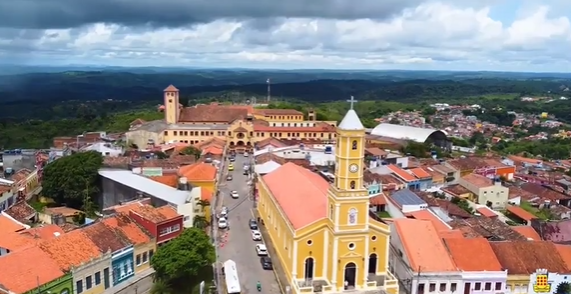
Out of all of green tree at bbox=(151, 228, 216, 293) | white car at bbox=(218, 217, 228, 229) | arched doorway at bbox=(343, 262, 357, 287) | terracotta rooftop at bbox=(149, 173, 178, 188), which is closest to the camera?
green tree at bbox=(151, 228, 216, 293)

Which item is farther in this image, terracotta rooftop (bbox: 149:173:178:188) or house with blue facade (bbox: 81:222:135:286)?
terracotta rooftop (bbox: 149:173:178:188)

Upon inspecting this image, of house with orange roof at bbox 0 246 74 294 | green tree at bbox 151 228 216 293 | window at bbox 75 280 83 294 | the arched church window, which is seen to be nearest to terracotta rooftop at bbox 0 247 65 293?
house with orange roof at bbox 0 246 74 294

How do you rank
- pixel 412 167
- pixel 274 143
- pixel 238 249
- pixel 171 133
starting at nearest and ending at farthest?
pixel 238 249 → pixel 412 167 → pixel 274 143 → pixel 171 133

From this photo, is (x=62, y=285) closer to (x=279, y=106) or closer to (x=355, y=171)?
(x=355, y=171)

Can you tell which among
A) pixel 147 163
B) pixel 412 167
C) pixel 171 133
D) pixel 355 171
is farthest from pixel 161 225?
pixel 171 133

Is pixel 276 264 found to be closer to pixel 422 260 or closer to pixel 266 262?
pixel 266 262

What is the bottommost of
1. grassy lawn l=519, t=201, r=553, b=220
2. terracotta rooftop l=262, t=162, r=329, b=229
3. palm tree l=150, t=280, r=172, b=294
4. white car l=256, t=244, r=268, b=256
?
grassy lawn l=519, t=201, r=553, b=220

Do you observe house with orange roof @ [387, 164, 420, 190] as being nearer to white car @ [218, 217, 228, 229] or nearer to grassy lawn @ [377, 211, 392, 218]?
grassy lawn @ [377, 211, 392, 218]
